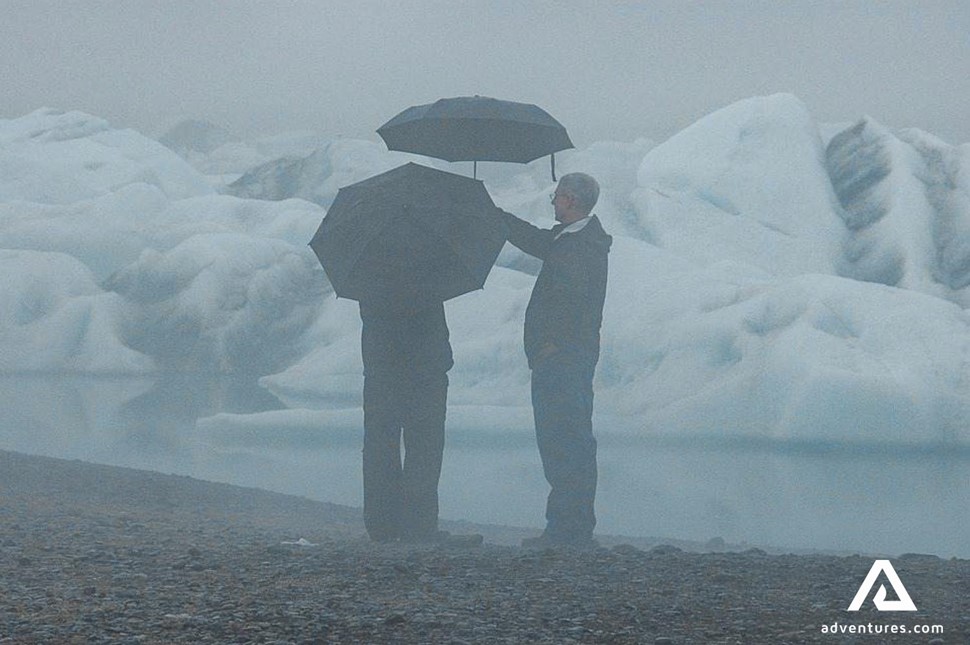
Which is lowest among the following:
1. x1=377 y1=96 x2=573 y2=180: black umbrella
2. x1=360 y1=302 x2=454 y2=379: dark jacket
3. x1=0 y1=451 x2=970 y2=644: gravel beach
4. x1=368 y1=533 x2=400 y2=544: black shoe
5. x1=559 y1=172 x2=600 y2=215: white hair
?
x1=0 y1=451 x2=970 y2=644: gravel beach

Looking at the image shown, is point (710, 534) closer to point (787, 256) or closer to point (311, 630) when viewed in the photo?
point (311, 630)

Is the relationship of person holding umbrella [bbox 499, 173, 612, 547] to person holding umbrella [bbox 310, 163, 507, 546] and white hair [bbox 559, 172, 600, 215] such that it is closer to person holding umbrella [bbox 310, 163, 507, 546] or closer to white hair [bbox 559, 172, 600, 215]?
white hair [bbox 559, 172, 600, 215]

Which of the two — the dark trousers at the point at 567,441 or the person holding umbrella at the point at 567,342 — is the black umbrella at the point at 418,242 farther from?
the dark trousers at the point at 567,441

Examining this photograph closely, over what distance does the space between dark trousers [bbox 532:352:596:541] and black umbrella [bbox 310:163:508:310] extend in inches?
24.4

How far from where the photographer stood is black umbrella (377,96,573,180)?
20.8 ft

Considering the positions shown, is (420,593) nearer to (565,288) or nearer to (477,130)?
(565,288)

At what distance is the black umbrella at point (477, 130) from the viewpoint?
633 centimetres

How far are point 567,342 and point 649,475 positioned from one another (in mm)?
8376

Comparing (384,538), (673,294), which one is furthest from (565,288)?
(673,294)

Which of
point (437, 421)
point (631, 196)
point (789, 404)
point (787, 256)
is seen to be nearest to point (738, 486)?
point (789, 404)

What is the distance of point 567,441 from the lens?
6246 millimetres

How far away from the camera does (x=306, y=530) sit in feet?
25.7

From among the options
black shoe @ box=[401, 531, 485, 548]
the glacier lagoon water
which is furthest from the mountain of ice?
black shoe @ box=[401, 531, 485, 548]

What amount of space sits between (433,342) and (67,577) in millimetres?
2358
